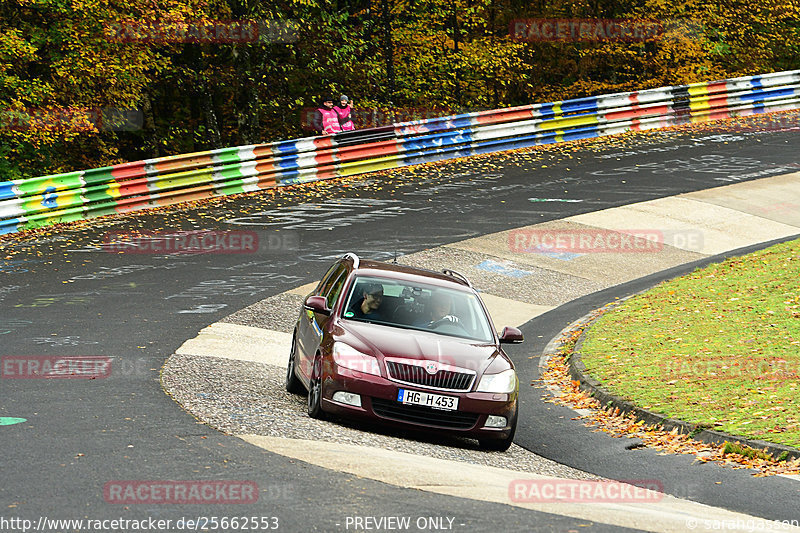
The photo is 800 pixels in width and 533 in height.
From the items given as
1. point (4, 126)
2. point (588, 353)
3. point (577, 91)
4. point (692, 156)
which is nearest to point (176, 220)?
point (4, 126)

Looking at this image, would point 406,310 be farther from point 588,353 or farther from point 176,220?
point 176,220

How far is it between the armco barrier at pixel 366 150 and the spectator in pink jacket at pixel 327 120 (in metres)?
0.40

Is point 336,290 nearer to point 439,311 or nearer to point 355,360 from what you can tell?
point 439,311

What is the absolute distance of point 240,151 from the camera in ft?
79.1

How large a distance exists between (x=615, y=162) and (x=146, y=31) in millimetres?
12295

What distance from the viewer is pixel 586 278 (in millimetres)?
19422

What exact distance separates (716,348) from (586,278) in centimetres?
610

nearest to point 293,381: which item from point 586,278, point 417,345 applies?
point 417,345

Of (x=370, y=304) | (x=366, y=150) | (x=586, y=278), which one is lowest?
(x=586, y=278)

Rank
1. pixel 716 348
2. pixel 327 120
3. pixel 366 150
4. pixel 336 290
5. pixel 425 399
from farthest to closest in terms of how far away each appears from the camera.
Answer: pixel 366 150
pixel 327 120
pixel 716 348
pixel 336 290
pixel 425 399

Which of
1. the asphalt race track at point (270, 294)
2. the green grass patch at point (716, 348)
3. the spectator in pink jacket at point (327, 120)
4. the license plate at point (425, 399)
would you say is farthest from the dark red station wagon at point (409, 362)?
the spectator in pink jacket at point (327, 120)

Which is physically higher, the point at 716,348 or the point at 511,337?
the point at 511,337

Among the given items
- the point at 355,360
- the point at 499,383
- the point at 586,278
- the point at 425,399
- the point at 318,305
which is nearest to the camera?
the point at 425,399

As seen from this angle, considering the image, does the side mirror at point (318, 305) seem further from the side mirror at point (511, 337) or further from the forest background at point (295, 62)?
the forest background at point (295, 62)
